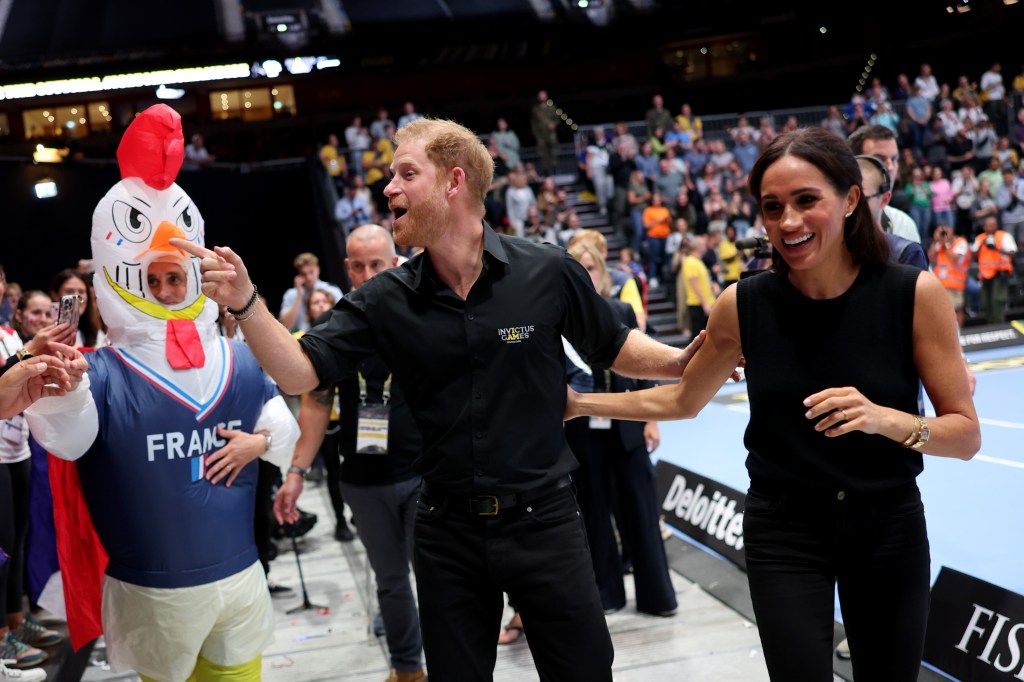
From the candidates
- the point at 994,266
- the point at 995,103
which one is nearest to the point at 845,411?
the point at 994,266

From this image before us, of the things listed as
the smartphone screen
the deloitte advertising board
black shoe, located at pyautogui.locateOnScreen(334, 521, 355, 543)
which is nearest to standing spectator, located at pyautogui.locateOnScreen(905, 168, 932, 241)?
the deloitte advertising board

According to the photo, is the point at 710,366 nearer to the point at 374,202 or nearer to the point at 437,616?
the point at 437,616

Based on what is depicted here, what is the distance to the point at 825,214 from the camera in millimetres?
2438

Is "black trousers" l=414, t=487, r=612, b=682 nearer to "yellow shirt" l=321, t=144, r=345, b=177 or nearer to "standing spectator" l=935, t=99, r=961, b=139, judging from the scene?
"yellow shirt" l=321, t=144, r=345, b=177

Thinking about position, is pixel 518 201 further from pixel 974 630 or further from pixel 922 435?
pixel 922 435

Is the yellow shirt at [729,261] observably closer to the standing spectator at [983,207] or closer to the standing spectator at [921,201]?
the standing spectator at [921,201]

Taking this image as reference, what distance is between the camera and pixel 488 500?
8.67 feet

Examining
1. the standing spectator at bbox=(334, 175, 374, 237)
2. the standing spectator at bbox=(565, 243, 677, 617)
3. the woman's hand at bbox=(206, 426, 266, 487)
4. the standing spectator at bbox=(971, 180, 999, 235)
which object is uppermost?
the standing spectator at bbox=(334, 175, 374, 237)

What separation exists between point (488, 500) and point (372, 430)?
6.22ft

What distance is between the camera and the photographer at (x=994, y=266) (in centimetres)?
1459

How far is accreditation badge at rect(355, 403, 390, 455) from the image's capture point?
4445 mm

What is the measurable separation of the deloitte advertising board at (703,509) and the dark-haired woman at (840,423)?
10.2ft

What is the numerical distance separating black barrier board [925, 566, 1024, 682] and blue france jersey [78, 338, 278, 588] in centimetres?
273

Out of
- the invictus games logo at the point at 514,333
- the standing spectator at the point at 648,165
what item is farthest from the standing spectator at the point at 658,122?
the invictus games logo at the point at 514,333
